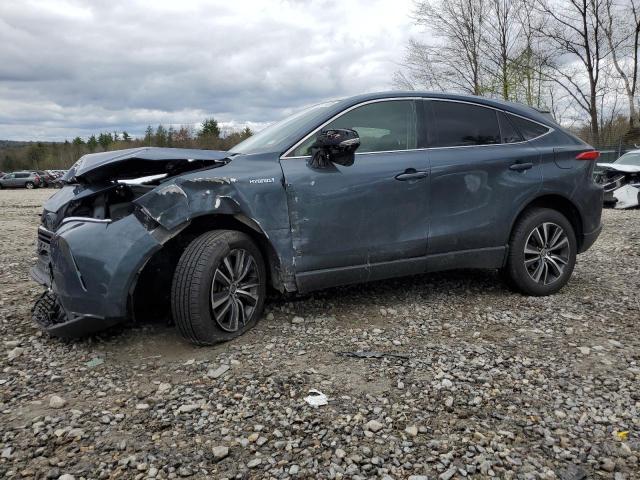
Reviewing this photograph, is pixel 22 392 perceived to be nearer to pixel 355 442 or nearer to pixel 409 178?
pixel 355 442

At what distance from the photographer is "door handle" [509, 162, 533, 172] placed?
14.4 ft

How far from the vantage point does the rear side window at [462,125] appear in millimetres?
4238

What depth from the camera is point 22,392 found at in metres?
2.98

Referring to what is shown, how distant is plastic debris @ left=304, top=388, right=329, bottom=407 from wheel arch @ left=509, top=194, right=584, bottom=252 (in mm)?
2514

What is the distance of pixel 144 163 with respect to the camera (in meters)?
3.65

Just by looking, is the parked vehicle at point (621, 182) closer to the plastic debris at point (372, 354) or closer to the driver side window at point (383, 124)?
the driver side window at point (383, 124)

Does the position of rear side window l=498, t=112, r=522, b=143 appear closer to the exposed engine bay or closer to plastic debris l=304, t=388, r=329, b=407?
plastic debris l=304, t=388, r=329, b=407

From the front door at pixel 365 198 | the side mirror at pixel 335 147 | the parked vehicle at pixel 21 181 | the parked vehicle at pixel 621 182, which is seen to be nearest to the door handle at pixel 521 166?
the front door at pixel 365 198

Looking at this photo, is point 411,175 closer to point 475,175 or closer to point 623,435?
point 475,175

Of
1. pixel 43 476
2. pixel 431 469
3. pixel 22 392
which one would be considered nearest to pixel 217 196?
pixel 22 392

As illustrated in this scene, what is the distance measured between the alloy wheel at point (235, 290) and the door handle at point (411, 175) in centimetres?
130

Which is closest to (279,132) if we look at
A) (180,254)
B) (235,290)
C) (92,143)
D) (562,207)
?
(180,254)

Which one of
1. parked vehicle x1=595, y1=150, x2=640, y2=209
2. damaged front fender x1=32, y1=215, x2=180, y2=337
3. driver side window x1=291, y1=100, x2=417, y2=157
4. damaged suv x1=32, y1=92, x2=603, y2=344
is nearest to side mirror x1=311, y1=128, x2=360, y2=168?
damaged suv x1=32, y1=92, x2=603, y2=344

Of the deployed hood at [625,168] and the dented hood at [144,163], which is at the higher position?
the dented hood at [144,163]
